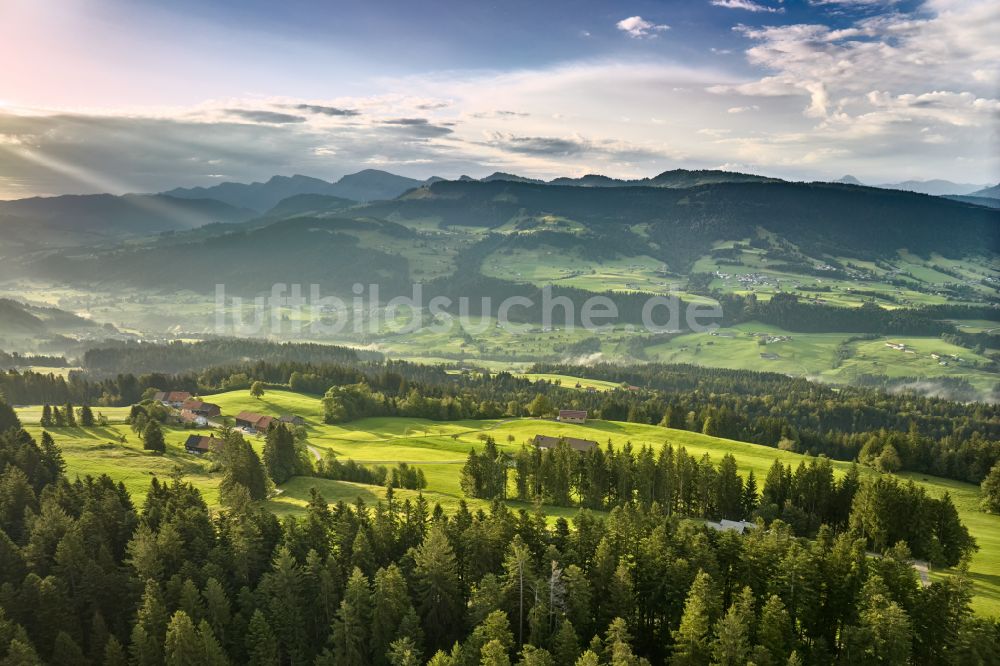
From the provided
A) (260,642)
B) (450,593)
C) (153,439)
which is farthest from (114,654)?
(153,439)

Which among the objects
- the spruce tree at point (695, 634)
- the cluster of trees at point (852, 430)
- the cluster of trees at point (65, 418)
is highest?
the spruce tree at point (695, 634)

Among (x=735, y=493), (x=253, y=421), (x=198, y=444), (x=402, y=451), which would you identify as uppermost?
(x=735, y=493)

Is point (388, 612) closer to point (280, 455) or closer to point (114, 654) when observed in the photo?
point (114, 654)

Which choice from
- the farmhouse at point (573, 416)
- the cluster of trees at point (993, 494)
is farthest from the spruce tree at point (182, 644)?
the farmhouse at point (573, 416)

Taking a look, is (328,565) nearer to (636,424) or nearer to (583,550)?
(583,550)

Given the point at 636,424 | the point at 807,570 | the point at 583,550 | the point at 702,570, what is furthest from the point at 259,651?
the point at 636,424

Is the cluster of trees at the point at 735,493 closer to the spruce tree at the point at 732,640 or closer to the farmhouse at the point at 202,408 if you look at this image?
the spruce tree at the point at 732,640
